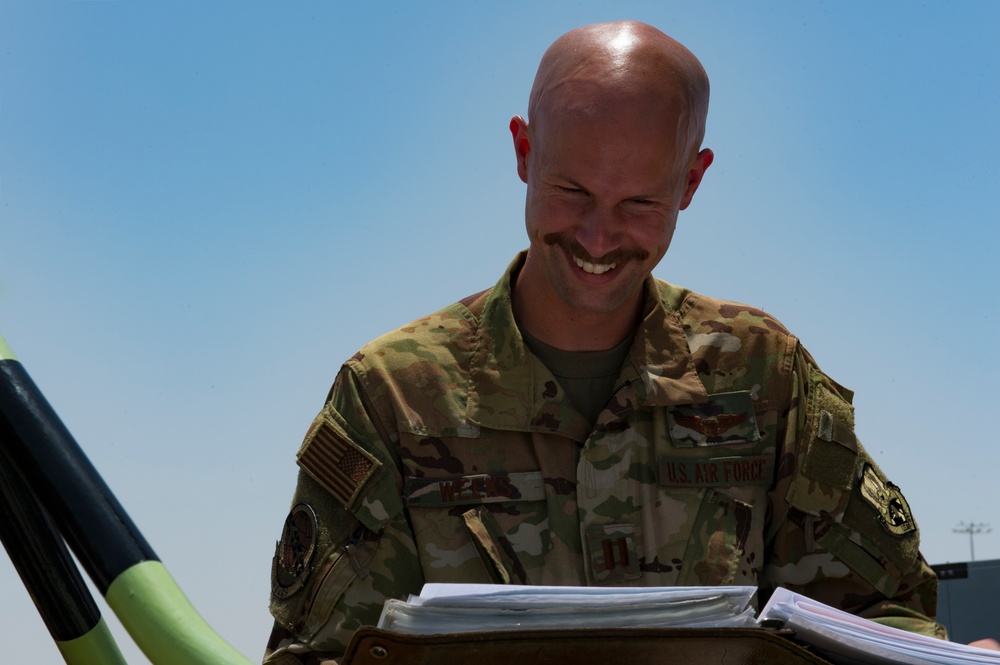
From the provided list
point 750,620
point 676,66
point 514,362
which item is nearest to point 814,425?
point 514,362

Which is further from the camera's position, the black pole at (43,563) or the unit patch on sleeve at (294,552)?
the unit patch on sleeve at (294,552)

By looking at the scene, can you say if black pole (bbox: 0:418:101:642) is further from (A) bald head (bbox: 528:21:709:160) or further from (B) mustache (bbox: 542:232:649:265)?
(A) bald head (bbox: 528:21:709:160)

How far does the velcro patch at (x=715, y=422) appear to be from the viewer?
307 cm

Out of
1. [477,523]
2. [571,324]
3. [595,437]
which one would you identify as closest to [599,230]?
[571,324]

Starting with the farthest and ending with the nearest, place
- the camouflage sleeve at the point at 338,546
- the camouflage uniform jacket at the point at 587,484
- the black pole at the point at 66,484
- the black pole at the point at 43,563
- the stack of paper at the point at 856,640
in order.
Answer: the camouflage uniform jacket at the point at 587,484
the camouflage sleeve at the point at 338,546
the black pole at the point at 43,563
the black pole at the point at 66,484
the stack of paper at the point at 856,640

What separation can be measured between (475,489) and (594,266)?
637 millimetres

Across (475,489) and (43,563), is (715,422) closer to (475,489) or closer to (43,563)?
(475,489)

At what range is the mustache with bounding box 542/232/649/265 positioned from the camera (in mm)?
2873

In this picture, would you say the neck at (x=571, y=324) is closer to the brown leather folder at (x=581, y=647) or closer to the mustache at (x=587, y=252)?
the mustache at (x=587, y=252)

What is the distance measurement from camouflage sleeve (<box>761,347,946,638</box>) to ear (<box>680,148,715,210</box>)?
58 cm

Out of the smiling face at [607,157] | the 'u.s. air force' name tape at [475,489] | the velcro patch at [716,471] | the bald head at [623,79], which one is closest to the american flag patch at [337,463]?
the 'u.s. air force' name tape at [475,489]

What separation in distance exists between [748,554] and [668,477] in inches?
10.9

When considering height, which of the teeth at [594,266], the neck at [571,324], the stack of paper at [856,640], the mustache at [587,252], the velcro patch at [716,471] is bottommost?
the stack of paper at [856,640]

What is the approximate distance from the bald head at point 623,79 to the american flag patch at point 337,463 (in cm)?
92
